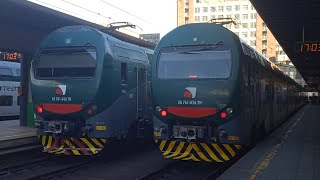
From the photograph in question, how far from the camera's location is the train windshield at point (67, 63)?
1147cm

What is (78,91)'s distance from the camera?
11.3m

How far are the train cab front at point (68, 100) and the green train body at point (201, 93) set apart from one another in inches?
67.1

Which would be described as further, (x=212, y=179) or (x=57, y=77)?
(x=57, y=77)

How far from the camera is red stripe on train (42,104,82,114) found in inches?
443

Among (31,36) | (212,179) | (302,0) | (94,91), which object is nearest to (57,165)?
(94,91)

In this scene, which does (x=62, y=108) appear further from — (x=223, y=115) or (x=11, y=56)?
(x=11, y=56)

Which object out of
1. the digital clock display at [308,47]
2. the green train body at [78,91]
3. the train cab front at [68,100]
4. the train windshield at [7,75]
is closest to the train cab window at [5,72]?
the train windshield at [7,75]

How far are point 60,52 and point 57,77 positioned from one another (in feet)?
2.25

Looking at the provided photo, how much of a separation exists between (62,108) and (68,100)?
0.83 ft

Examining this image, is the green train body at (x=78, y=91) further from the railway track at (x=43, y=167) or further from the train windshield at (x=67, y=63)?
the railway track at (x=43, y=167)

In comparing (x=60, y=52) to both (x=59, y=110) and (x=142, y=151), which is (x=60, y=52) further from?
→ (x=142, y=151)

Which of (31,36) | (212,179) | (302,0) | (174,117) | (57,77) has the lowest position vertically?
(212,179)

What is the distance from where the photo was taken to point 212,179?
392 inches

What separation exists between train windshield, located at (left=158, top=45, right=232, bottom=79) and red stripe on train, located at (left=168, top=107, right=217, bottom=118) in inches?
29.9
